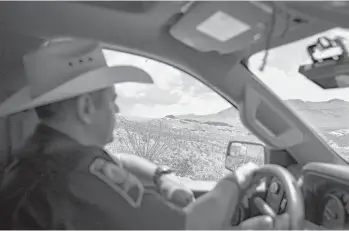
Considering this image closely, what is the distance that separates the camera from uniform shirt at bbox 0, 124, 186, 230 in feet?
3.00

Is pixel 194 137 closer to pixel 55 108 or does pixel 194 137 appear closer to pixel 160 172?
pixel 160 172

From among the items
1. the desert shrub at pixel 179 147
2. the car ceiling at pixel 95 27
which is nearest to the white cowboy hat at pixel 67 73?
the car ceiling at pixel 95 27

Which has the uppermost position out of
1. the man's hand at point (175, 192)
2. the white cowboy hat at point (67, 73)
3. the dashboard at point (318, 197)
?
the white cowboy hat at point (67, 73)

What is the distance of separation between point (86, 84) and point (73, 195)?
10.7 inches

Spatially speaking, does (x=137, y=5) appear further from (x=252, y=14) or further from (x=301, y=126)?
(x=301, y=126)

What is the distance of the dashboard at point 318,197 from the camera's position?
3.94 ft

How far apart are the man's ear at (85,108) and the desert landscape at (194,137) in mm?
243

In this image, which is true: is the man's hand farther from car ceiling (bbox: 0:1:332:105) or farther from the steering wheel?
car ceiling (bbox: 0:1:332:105)

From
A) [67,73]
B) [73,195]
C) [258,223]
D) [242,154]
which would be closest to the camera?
[73,195]

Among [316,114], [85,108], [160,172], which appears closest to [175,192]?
[160,172]

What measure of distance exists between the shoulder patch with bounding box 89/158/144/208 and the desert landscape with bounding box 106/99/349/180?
0.26 m

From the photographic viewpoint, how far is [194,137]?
135cm

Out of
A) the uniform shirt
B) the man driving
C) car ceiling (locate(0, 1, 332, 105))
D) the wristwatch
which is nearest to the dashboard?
the man driving

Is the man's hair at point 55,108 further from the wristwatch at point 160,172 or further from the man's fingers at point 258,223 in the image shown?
the man's fingers at point 258,223
